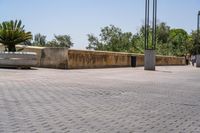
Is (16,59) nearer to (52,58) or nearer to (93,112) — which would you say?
(52,58)

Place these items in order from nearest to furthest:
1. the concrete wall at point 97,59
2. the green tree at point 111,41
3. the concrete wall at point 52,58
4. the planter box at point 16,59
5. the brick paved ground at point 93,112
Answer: the brick paved ground at point 93,112, the planter box at point 16,59, the concrete wall at point 52,58, the concrete wall at point 97,59, the green tree at point 111,41

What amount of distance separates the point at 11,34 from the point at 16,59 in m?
2.11

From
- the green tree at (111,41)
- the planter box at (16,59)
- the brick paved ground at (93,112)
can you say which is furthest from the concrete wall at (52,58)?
the green tree at (111,41)

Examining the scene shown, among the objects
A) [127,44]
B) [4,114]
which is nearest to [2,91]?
[4,114]

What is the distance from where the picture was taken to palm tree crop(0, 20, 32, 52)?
73.0 feet

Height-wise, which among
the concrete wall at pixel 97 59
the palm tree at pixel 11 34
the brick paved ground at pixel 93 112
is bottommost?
the brick paved ground at pixel 93 112

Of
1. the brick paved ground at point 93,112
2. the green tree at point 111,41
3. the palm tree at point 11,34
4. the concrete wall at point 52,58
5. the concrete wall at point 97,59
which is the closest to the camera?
the brick paved ground at point 93,112

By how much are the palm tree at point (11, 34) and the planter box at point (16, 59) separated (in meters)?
1.56

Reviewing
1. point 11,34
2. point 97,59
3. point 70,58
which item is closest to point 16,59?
point 11,34

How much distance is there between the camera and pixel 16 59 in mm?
20734

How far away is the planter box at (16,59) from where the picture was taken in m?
20.8

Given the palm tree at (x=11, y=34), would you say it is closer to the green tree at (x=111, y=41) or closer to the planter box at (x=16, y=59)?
the planter box at (x=16, y=59)

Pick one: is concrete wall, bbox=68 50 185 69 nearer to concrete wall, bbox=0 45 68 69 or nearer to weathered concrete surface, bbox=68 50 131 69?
weathered concrete surface, bbox=68 50 131 69

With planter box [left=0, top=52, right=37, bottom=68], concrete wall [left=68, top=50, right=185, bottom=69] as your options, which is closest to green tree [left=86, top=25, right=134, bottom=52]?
concrete wall [left=68, top=50, right=185, bottom=69]
